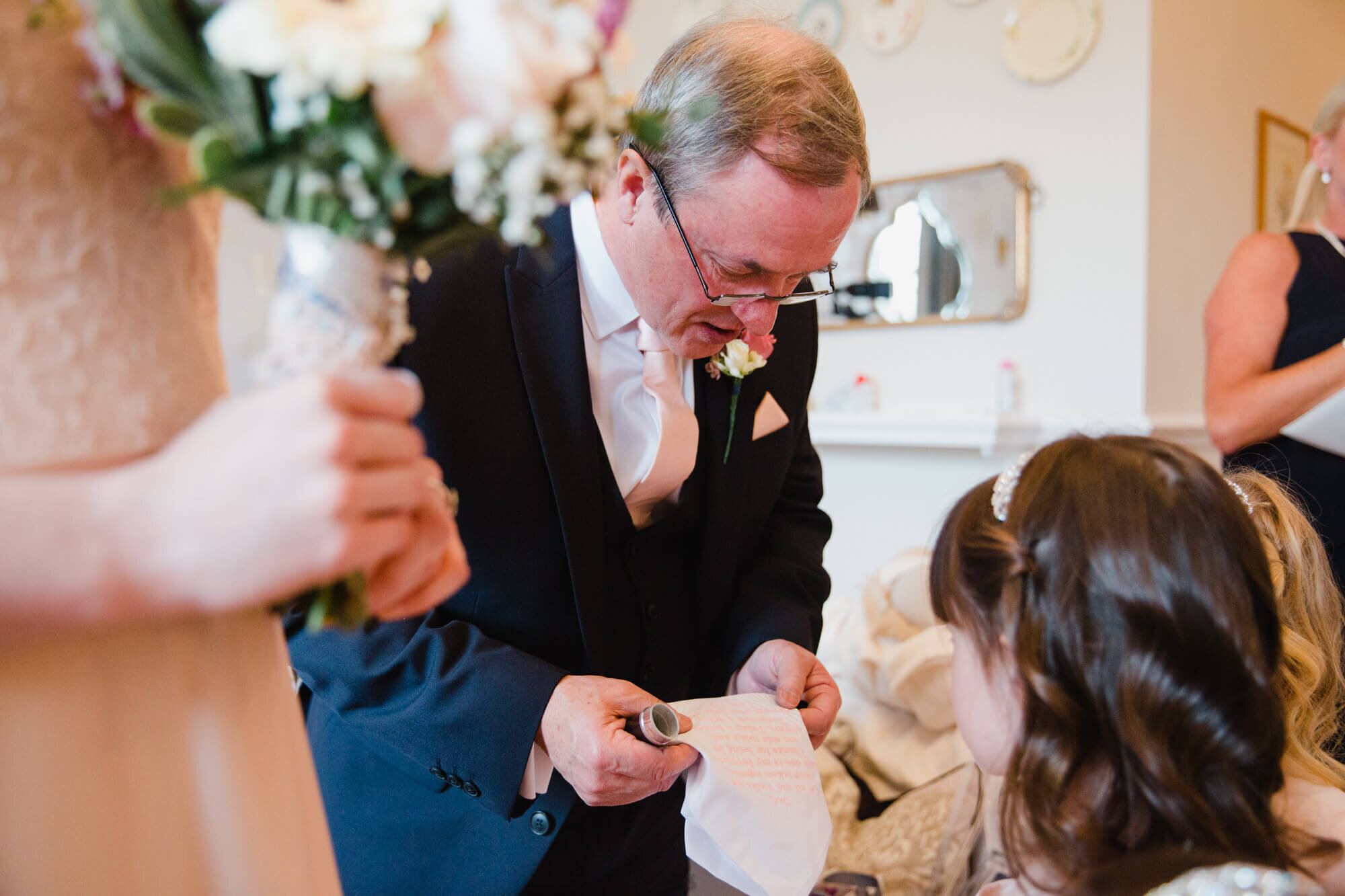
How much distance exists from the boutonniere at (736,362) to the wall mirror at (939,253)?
2.75 metres

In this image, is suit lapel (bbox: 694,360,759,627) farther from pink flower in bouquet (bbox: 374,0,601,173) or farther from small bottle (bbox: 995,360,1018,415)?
small bottle (bbox: 995,360,1018,415)

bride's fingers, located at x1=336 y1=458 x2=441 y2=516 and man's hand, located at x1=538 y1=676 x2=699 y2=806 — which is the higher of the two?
bride's fingers, located at x1=336 y1=458 x2=441 y2=516

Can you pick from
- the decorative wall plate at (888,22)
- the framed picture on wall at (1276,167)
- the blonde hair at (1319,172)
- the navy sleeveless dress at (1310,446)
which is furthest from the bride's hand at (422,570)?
the framed picture on wall at (1276,167)

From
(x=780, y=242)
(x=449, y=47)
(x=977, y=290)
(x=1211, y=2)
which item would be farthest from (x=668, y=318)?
(x=1211, y=2)

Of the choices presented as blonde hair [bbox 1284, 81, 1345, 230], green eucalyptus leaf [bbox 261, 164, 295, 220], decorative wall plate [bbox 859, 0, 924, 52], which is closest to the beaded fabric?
green eucalyptus leaf [bbox 261, 164, 295, 220]

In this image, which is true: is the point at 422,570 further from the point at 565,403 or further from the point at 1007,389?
the point at 1007,389

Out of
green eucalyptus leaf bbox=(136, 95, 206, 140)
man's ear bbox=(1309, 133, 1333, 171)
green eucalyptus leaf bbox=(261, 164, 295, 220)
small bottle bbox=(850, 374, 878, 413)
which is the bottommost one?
small bottle bbox=(850, 374, 878, 413)

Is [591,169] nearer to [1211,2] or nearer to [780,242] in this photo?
[780,242]

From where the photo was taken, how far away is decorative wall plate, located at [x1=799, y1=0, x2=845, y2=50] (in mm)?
4730

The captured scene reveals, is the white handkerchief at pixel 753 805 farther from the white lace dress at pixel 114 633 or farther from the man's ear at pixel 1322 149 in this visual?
the man's ear at pixel 1322 149

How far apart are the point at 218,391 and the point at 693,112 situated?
0.34 metres

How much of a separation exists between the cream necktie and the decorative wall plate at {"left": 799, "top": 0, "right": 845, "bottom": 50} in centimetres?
376

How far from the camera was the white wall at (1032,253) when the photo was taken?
3.93 metres

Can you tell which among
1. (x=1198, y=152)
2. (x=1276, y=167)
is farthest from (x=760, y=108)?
(x=1276, y=167)
